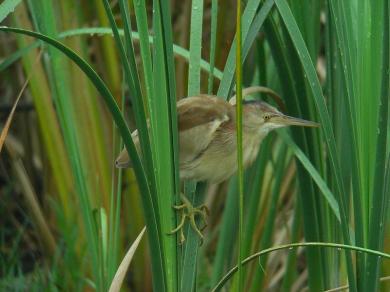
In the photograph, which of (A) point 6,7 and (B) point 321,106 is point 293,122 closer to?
(B) point 321,106

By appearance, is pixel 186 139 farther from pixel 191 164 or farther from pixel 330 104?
pixel 330 104

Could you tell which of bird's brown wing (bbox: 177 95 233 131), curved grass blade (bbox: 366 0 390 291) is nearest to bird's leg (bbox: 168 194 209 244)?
bird's brown wing (bbox: 177 95 233 131)

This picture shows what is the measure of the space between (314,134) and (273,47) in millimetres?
189

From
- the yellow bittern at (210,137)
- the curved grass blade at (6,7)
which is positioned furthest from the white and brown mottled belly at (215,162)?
the curved grass blade at (6,7)

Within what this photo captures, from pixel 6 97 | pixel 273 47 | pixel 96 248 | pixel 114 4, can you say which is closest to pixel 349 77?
pixel 273 47

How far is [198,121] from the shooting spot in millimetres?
1461

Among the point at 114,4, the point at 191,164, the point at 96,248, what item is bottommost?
A: the point at 96,248

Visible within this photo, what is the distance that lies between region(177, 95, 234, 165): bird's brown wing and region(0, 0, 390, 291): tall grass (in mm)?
24

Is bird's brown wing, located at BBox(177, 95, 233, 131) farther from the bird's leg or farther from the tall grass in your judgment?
the bird's leg

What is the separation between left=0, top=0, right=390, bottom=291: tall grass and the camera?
1.17m

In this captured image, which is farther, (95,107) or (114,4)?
(114,4)

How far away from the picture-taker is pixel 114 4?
2568 mm

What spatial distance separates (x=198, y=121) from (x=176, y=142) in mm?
266

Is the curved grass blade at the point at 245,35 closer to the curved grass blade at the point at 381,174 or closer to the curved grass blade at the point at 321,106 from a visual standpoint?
the curved grass blade at the point at 321,106
